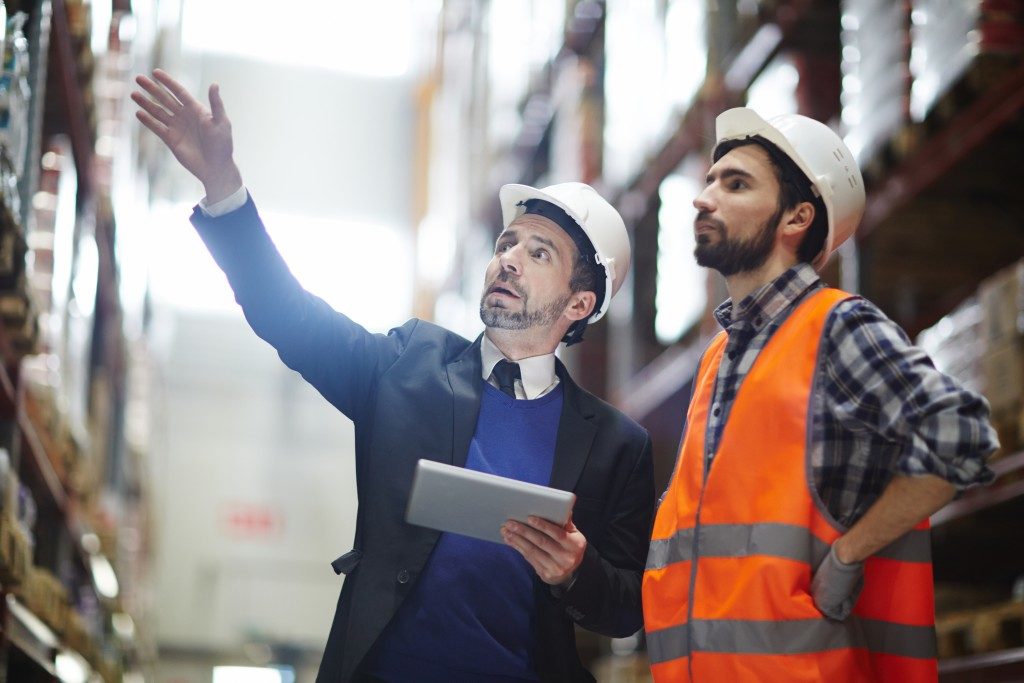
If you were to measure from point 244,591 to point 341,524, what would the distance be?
6.41ft

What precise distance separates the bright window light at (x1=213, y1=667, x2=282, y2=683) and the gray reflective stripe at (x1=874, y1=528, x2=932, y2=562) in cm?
1909

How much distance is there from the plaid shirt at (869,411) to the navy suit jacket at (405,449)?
1.18 ft

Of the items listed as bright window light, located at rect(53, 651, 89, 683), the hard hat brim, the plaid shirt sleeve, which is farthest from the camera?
bright window light, located at rect(53, 651, 89, 683)

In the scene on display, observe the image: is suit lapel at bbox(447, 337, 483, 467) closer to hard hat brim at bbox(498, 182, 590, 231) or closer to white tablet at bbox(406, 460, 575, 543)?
white tablet at bbox(406, 460, 575, 543)

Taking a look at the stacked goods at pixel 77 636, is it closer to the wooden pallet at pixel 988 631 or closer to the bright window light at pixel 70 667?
the bright window light at pixel 70 667

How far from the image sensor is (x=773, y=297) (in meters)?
3.53

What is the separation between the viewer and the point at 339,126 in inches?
981

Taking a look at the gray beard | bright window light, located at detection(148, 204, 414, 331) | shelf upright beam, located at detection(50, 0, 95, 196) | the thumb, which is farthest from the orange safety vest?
bright window light, located at detection(148, 204, 414, 331)

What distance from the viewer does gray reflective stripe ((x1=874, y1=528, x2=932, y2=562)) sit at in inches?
125

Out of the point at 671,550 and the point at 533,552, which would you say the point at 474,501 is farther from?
the point at 671,550

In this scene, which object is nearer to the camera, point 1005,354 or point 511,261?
point 511,261

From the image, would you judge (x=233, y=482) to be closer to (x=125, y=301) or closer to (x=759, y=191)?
(x=125, y=301)

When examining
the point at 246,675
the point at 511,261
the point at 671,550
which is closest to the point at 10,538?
the point at 511,261

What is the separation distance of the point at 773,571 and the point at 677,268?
8.47 meters
